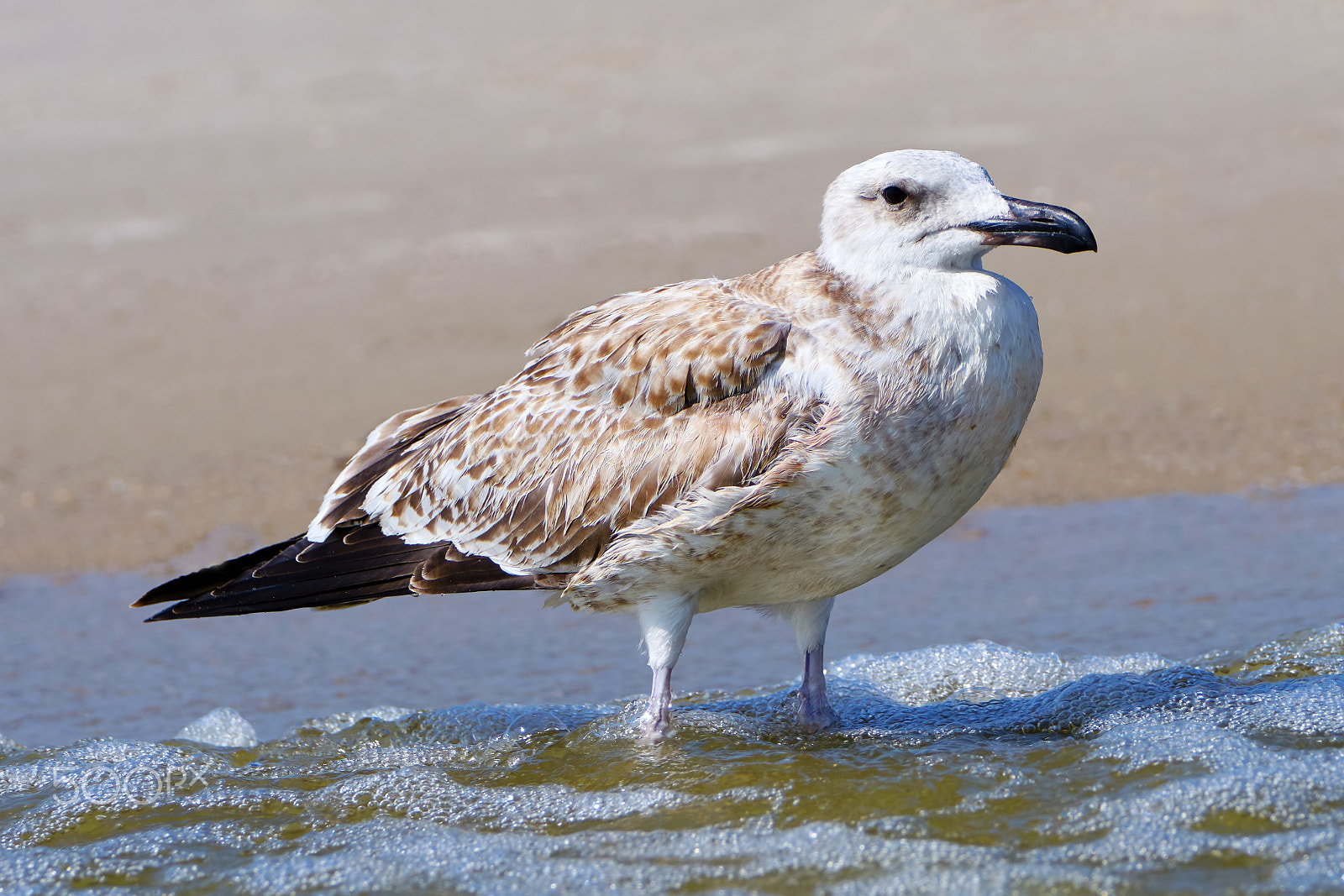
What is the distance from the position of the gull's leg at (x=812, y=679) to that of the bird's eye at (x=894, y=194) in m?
1.40

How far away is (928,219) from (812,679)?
165 cm

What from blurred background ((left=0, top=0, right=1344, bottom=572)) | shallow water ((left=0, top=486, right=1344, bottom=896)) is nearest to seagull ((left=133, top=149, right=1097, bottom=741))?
shallow water ((left=0, top=486, right=1344, bottom=896))

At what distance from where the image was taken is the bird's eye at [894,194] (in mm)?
4762

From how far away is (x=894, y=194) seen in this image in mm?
4777

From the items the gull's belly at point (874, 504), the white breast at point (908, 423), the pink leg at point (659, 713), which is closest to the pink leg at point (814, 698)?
the pink leg at point (659, 713)

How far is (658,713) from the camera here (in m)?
5.30

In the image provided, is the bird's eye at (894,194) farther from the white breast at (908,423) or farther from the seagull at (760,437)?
the white breast at (908,423)

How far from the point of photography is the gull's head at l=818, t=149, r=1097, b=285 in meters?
4.65

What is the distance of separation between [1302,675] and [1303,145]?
6.99m

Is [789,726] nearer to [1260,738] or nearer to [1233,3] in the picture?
[1260,738]

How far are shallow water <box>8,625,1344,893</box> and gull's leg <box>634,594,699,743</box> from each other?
172mm

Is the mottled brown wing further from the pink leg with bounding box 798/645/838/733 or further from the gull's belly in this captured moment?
the pink leg with bounding box 798/645/838/733

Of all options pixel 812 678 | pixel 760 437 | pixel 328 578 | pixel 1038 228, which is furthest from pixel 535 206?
pixel 1038 228

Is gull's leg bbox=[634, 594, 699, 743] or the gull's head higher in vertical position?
the gull's head
